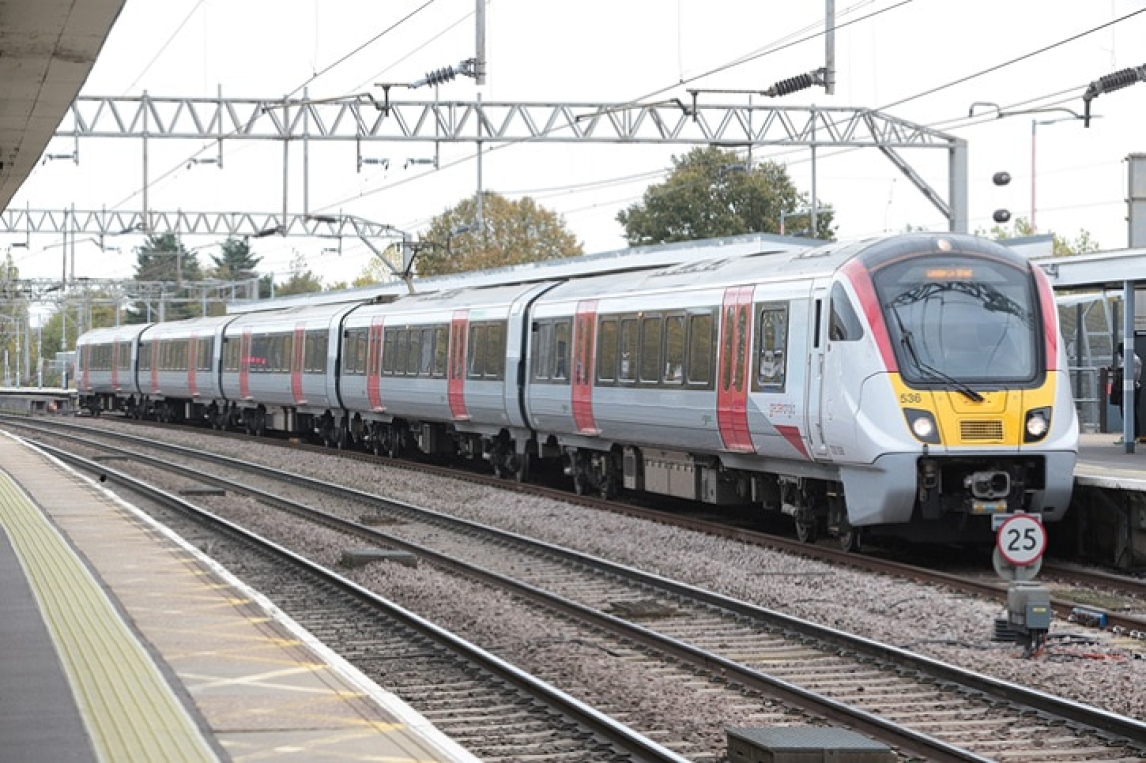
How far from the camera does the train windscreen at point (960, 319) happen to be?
1628 centimetres

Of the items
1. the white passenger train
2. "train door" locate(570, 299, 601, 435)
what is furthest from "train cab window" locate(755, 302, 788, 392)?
"train door" locate(570, 299, 601, 435)

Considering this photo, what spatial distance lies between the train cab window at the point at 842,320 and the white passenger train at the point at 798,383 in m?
0.02

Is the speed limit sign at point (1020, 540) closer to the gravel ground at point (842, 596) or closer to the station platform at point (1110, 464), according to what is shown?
the gravel ground at point (842, 596)

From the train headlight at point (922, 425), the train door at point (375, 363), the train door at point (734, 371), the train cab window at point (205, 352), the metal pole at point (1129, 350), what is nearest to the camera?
the train headlight at point (922, 425)

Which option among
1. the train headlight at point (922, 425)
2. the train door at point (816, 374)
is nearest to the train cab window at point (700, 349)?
the train door at point (816, 374)

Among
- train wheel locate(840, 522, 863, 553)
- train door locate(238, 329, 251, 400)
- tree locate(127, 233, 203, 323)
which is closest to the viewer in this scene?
train wheel locate(840, 522, 863, 553)

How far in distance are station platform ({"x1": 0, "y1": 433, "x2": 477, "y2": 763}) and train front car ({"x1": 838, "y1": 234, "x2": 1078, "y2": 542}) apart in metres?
5.95

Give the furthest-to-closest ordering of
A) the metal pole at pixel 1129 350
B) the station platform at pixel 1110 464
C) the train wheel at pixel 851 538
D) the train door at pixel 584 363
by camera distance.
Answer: the train door at pixel 584 363 < the metal pole at pixel 1129 350 < the train wheel at pixel 851 538 < the station platform at pixel 1110 464

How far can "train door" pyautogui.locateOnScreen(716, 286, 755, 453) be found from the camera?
18.8 meters

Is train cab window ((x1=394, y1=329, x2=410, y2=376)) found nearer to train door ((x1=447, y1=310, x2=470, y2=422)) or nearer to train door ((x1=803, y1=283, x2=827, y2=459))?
train door ((x1=447, y1=310, x2=470, y2=422))

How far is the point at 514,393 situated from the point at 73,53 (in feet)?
47.4

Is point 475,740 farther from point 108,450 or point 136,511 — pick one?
point 108,450

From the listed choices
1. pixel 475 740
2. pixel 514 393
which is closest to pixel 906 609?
pixel 475 740

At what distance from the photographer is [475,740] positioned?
9.27m
